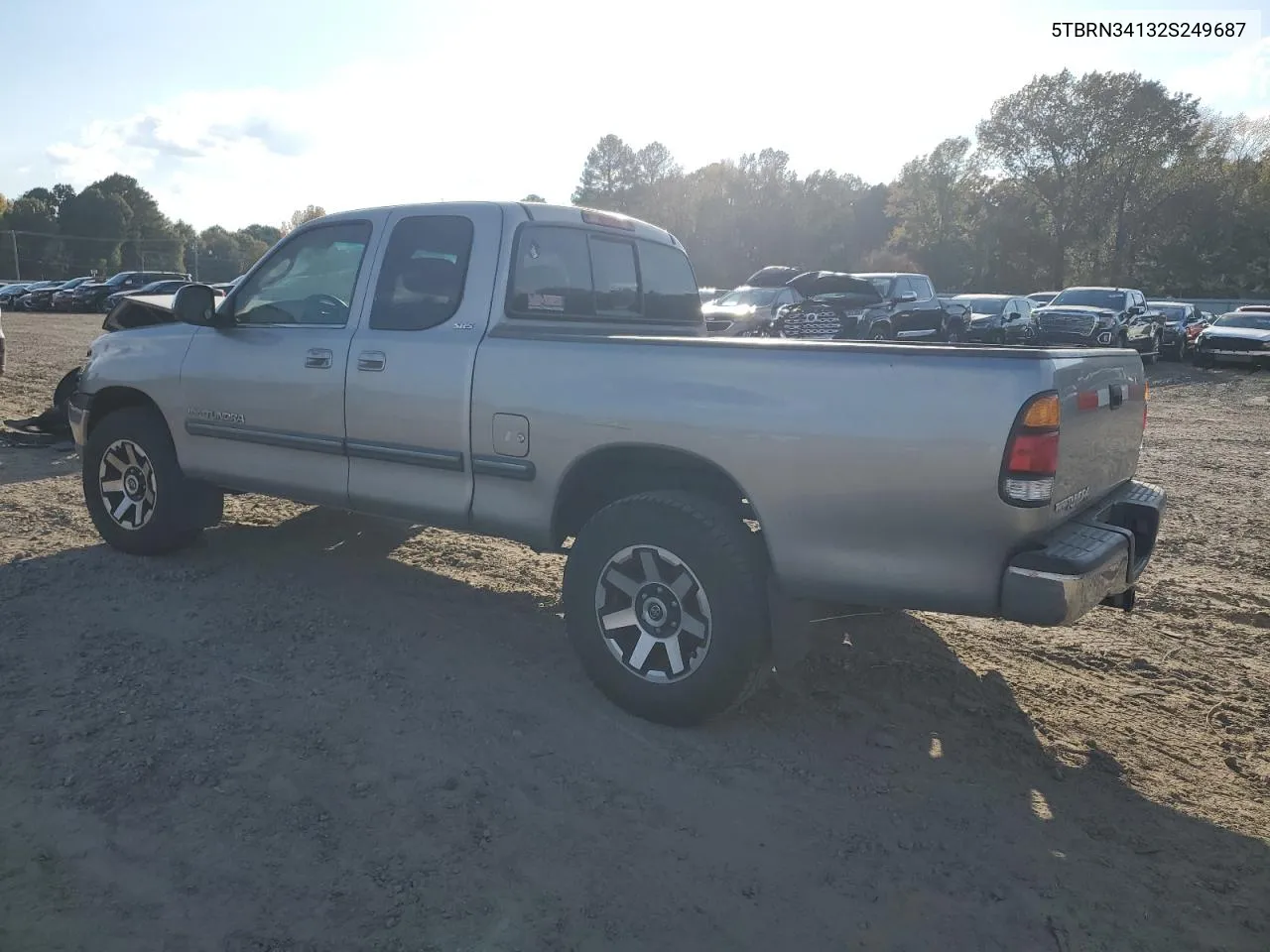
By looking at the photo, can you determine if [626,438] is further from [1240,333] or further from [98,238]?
[98,238]

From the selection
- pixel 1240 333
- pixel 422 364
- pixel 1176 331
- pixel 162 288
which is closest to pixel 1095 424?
pixel 422 364

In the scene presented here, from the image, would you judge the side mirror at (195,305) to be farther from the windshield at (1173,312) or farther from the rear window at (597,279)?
the windshield at (1173,312)

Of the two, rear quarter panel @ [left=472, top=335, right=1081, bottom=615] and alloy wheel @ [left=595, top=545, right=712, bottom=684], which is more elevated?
rear quarter panel @ [left=472, top=335, right=1081, bottom=615]

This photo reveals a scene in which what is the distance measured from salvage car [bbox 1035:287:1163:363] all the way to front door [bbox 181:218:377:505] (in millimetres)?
21338

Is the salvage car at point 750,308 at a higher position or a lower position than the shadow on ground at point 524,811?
higher

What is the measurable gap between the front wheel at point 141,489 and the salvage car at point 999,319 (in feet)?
74.1

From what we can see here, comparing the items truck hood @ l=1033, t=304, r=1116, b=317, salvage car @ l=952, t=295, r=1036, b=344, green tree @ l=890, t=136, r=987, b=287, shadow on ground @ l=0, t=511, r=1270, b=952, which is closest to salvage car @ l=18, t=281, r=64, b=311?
salvage car @ l=952, t=295, r=1036, b=344

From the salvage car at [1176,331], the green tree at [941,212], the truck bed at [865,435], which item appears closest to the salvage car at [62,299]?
the salvage car at [1176,331]

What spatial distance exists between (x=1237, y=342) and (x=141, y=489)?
85.4ft

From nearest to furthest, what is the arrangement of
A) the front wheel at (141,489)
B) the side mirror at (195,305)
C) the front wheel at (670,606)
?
the front wheel at (670,606), the side mirror at (195,305), the front wheel at (141,489)

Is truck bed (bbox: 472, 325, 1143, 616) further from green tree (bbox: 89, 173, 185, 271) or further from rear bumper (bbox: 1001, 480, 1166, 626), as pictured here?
green tree (bbox: 89, 173, 185, 271)

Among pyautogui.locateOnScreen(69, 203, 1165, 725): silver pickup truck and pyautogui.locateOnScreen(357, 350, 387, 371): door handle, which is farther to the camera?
pyautogui.locateOnScreen(357, 350, 387, 371): door handle

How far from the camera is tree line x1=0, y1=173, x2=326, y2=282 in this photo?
6781cm

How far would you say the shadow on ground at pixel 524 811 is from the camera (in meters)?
2.68
